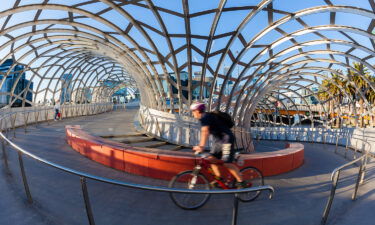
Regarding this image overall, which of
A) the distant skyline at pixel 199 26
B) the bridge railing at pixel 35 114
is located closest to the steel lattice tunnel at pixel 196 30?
the distant skyline at pixel 199 26

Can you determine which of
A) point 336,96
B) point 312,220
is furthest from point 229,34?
point 336,96

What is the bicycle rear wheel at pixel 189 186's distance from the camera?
382 cm

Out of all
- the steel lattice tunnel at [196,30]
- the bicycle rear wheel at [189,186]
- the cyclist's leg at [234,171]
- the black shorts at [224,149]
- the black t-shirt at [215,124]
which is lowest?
the bicycle rear wheel at [189,186]

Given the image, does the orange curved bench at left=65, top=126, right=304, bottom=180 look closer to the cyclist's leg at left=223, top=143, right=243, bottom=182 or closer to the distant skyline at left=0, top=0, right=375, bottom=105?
the cyclist's leg at left=223, top=143, right=243, bottom=182

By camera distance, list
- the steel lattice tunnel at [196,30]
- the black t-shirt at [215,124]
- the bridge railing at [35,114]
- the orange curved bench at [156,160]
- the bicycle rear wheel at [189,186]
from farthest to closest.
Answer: the bridge railing at [35,114] → the steel lattice tunnel at [196,30] → the orange curved bench at [156,160] → the black t-shirt at [215,124] → the bicycle rear wheel at [189,186]

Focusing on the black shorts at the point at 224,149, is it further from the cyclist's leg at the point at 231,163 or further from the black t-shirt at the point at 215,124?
the black t-shirt at the point at 215,124

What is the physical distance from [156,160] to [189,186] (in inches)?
64.4

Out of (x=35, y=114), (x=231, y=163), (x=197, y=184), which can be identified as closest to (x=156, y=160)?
(x=197, y=184)

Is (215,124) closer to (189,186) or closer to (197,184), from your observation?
(197,184)

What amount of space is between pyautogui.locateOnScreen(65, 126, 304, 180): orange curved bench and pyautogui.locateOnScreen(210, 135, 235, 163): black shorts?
74 centimetres

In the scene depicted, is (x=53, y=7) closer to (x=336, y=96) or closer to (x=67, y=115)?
(x=67, y=115)

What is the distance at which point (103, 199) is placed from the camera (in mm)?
4039

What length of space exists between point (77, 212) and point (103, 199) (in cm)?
61

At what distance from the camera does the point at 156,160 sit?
5.38 m
